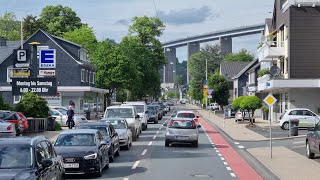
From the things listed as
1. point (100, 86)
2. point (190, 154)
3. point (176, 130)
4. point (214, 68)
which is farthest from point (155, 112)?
point (214, 68)

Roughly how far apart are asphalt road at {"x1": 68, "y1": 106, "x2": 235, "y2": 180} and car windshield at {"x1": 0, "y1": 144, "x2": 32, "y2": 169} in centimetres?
558

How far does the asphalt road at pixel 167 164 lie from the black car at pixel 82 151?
47 cm

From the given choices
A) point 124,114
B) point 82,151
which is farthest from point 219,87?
point 82,151

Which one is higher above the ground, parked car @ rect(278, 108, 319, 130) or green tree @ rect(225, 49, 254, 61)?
green tree @ rect(225, 49, 254, 61)

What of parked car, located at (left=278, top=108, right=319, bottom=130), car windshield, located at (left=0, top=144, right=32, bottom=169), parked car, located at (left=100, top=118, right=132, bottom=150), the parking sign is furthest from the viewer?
parked car, located at (left=278, top=108, right=319, bottom=130)

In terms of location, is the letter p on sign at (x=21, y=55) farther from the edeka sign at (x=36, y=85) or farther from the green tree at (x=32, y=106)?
the green tree at (x=32, y=106)

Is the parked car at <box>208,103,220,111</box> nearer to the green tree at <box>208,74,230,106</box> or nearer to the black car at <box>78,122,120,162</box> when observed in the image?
the green tree at <box>208,74,230,106</box>

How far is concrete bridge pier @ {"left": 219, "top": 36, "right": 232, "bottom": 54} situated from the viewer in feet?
543

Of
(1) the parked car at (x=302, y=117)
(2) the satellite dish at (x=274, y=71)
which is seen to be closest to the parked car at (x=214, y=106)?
(2) the satellite dish at (x=274, y=71)

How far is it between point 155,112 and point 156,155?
3138cm

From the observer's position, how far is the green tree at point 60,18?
102 metres

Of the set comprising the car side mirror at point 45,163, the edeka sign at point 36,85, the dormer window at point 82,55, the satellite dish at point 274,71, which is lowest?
the car side mirror at point 45,163

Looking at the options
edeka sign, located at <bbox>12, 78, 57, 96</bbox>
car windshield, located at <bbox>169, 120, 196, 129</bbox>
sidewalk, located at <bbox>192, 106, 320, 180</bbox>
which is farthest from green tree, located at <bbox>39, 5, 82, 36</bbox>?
sidewalk, located at <bbox>192, 106, 320, 180</bbox>

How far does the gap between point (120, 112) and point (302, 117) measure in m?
15.2
